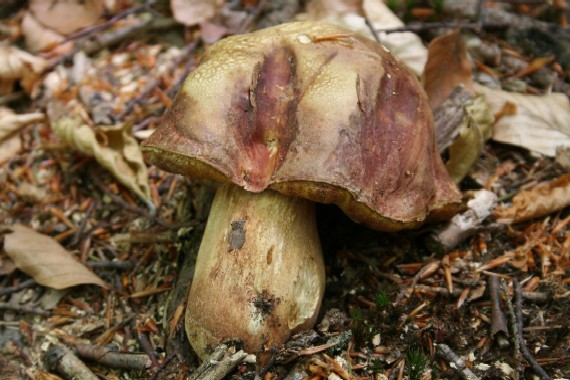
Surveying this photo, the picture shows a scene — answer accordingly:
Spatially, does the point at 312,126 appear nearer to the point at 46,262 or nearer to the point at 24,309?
the point at 46,262

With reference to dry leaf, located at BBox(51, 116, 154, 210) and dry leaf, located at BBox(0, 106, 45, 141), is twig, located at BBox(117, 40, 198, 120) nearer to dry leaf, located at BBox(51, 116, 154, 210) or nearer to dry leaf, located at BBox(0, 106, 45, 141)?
dry leaf, located at BBox(51, 116, 154, 210)

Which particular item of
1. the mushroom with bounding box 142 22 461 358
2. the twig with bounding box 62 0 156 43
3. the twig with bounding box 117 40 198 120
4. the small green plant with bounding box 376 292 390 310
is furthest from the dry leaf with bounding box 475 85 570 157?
the twig with bounding box 62 0 156 43

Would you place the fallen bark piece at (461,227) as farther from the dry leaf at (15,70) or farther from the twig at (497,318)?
the dry leaf at (15,70)

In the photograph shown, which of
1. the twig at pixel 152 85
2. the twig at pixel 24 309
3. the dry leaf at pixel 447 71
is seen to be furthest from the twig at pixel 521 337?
the twig at pixel 152 85

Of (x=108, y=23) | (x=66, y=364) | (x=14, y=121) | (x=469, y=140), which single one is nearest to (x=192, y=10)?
(x=108, y=23)

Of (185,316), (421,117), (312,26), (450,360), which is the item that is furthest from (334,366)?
(312,26)
